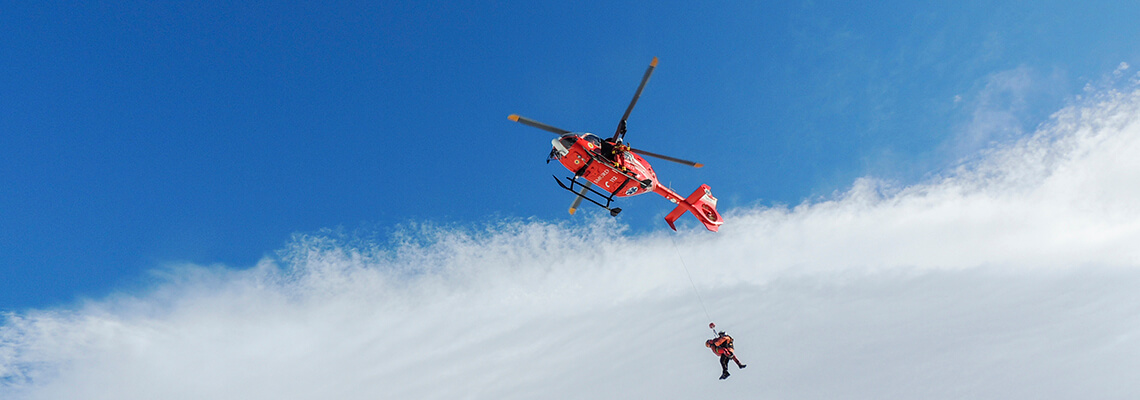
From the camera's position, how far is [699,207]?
1419 inches

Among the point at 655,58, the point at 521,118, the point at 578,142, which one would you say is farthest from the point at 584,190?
the point at 655,58

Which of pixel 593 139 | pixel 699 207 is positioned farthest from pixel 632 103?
pixel 699 207

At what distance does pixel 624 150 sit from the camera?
27.7m

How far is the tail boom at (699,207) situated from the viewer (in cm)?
3571

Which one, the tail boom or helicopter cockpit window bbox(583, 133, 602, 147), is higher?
helicopter cockpit window bbox(583, 133, 602, 147)

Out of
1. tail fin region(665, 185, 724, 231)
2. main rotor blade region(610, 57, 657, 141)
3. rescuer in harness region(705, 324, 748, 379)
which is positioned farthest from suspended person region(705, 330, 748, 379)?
main rotor blade region(610, 57, 657, 141)

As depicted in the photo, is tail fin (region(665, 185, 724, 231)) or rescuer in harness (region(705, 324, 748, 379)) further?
tail fin (region(665, 185, 724, 231))

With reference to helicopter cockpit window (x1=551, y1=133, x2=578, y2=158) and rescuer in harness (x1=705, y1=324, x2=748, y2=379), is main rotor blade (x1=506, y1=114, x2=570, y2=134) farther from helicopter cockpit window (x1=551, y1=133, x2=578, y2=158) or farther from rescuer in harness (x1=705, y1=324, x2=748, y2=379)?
rescuer in harness (x1=705, y1=324, x2=748, y2=379)

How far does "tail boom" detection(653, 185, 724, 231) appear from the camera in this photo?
35.7 meters

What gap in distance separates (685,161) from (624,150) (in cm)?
435

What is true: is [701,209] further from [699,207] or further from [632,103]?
[632,103]

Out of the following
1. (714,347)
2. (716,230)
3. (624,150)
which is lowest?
(714,347)

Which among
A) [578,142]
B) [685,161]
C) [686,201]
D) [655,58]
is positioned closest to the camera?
[655,58]

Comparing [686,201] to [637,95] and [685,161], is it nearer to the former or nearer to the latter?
[685,161]
